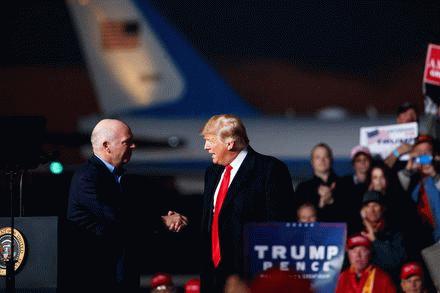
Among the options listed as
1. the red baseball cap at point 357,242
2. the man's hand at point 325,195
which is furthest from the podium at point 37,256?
the man's hand at point 325,195

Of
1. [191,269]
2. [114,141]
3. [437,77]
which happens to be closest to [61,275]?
[114,141]

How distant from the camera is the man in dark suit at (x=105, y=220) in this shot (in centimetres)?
507

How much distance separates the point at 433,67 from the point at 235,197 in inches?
174

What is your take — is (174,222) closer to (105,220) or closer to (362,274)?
(105,220)

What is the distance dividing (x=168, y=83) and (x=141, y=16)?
150 cm

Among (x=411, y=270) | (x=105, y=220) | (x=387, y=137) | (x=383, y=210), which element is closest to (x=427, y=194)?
(x=383, y=210)

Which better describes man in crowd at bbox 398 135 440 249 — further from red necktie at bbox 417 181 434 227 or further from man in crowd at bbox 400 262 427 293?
man in crowd at bbox 400 262 427 293

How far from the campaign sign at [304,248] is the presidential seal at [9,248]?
4.71ft

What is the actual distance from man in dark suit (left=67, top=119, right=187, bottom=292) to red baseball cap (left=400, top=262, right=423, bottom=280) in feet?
9.16

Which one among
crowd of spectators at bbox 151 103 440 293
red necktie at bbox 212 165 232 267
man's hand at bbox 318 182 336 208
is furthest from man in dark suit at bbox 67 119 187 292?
man's hand at bbox 318 182 336 208

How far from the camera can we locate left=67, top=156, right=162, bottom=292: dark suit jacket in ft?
16.6

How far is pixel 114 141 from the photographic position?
5.16 metres

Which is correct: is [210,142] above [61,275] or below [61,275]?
above

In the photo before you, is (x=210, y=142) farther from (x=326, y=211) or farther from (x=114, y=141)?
(x=326, y=211)
